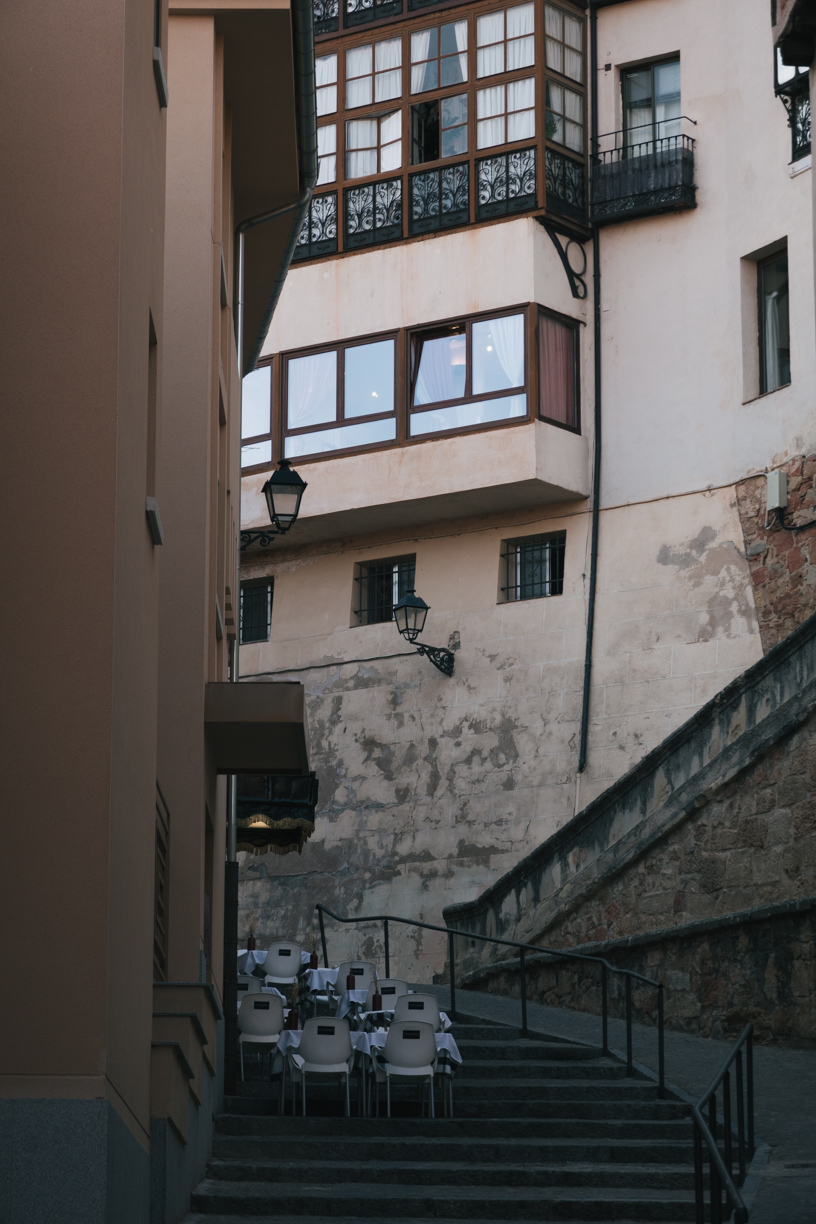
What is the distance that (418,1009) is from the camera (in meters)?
14.7

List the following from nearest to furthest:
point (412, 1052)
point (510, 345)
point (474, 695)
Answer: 1. point (412, 1052)
2. point (510, 345)
3. point (474, 695)

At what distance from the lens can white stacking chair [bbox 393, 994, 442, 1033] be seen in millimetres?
14570

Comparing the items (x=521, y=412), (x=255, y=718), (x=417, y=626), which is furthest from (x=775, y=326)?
(x=255, y=718)

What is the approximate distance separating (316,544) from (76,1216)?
20.6 m

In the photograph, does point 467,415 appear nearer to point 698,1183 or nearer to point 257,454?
point 257,454

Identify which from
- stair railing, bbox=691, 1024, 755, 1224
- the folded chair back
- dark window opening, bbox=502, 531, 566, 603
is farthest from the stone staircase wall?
dark window opening, bbox=502, 531, 566, 603

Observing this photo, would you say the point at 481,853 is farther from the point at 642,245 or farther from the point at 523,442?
the point at 642,245

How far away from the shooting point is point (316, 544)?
2778 centimetres

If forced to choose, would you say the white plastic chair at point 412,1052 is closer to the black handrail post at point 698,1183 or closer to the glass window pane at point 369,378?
the black handrail post at point 698,1183

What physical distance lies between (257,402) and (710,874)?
1225 centimetres

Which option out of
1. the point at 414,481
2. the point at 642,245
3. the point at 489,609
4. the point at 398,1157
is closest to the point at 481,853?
the point at 489,609

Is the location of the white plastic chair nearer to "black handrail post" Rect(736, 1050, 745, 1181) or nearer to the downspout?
"black handrail post" Rect(736, 1050, 745, 1181)

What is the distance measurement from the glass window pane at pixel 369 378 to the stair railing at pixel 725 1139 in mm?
14998

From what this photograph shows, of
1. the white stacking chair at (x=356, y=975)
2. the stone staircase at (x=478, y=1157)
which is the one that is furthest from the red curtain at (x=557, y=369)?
the stone staircase at (x=478, y=1157)
